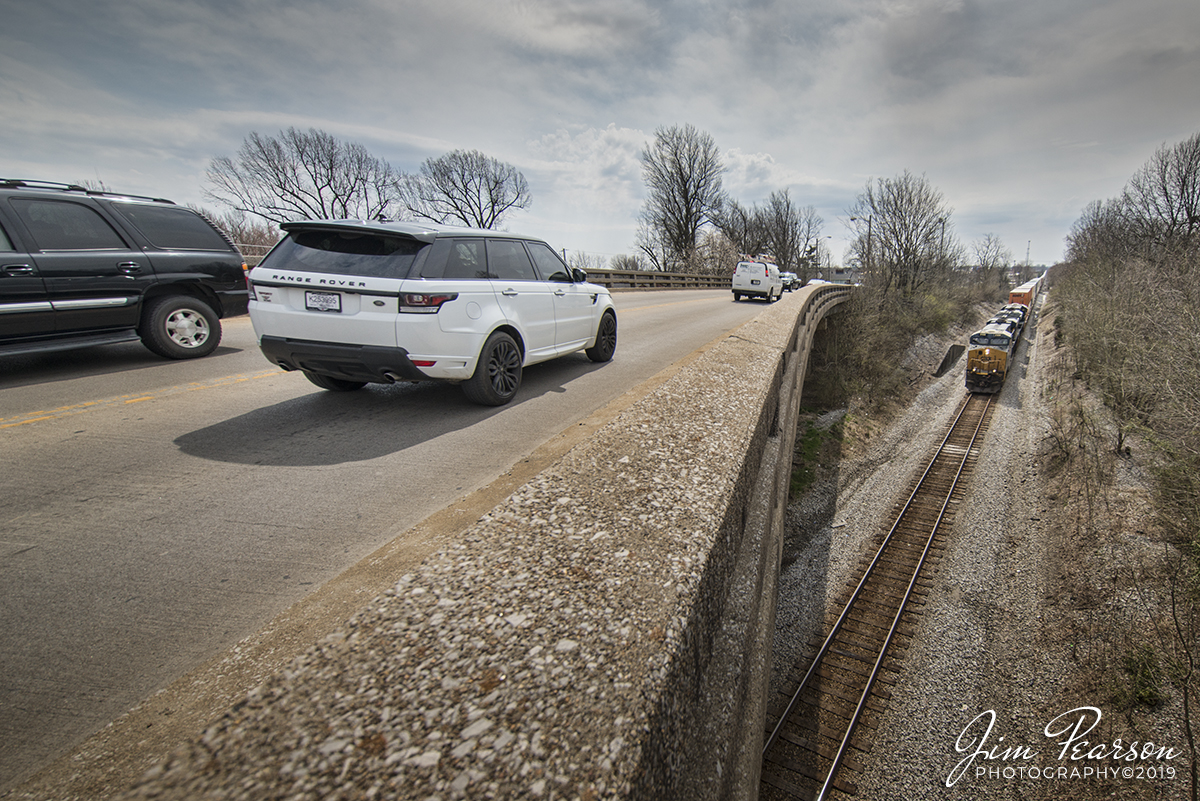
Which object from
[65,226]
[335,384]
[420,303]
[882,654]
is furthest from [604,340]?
[882,654]

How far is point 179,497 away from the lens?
10.5 feet

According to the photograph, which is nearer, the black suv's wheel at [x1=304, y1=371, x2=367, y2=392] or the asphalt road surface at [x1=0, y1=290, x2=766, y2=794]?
the asphalt road surface at [x1=0, y1=290, x2=766, y2=794]

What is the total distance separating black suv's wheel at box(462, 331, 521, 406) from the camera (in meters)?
5.04

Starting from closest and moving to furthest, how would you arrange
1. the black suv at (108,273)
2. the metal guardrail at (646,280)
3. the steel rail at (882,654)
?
the black suv at (108,273) → the steel rail at (882,654) → the metal guardrail at (646,280)

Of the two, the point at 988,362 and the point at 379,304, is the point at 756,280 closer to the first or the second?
the point at 988,362

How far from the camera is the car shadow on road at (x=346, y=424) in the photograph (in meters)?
3.92

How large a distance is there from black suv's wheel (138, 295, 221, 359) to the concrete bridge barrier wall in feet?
20.8

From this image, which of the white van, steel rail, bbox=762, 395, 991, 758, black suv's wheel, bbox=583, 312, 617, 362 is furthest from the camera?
the white van

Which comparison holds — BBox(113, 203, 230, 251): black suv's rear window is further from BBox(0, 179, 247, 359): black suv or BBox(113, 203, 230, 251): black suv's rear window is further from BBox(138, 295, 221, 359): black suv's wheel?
BBox(138, 295, 221, 359): black suv's wheel

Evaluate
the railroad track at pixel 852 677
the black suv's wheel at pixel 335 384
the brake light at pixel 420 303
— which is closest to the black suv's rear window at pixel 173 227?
the black suv's wheel at pixel 335 384

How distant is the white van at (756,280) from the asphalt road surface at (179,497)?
→ 1803 centimetres

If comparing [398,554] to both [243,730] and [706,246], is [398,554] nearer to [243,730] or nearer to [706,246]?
[243,730]
